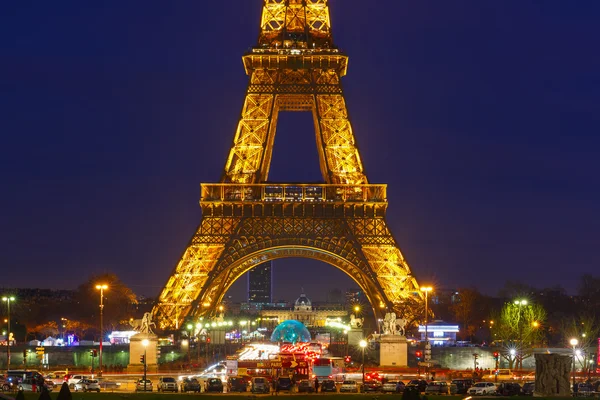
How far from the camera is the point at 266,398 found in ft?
158

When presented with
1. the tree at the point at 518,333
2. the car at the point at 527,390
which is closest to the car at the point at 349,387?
the car at the point at 527,390

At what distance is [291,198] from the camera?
8819 centimetres

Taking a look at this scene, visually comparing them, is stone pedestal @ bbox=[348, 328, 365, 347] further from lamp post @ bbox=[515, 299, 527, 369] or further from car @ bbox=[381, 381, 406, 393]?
car @ bbox=[381, 381, 406, 393]

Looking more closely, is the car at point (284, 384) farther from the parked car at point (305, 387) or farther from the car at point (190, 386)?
the car at point (190, 386)

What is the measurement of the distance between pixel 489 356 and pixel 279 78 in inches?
1239

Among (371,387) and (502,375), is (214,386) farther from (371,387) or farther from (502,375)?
(502,375)

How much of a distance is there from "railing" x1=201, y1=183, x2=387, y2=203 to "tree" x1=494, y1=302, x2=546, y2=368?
17520mm

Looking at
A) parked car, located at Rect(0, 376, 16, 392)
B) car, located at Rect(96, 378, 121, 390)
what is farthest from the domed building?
parked car, located at Rect(0, 376, 16, 392)

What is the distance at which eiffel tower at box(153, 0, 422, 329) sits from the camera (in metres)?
86.3

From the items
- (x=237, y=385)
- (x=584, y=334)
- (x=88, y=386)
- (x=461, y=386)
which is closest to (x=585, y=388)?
(x=461, y=386)

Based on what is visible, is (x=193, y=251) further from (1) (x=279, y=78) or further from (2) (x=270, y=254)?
(1) (x=279, y=78)

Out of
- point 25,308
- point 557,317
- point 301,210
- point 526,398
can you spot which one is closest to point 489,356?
point 301,210

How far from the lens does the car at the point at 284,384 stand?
6238 cm

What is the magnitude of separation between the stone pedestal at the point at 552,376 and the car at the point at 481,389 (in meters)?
8.87
